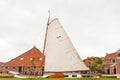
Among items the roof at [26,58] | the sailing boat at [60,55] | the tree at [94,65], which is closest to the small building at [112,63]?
the tree at [94,65]

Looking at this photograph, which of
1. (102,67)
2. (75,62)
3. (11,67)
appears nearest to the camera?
(75,62)

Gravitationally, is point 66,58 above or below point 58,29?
below

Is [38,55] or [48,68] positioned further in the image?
[38,55]

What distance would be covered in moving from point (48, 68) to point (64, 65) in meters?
2.52

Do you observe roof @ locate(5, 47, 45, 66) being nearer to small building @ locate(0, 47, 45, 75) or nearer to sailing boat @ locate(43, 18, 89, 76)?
small building @ locate(0, 47, 45, 75)

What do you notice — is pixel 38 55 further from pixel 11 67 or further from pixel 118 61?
pixel 118 61

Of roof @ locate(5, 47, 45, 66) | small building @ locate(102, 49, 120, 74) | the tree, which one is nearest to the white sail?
the tree

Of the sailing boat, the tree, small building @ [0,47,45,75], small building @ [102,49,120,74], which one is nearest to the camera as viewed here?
the sailing boat

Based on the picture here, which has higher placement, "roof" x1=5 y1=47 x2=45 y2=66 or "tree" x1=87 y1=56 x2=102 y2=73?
"roof" x1=5 y1=47 x2=45 y2=66

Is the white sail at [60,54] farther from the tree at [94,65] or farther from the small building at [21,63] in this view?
the small building at [21,63]

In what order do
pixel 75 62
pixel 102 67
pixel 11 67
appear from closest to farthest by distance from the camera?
pixel 75 62
pixel 11 67
pixel 102 67

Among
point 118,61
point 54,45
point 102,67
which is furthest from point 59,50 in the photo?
point 102,67

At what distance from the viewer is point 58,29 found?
4497cm

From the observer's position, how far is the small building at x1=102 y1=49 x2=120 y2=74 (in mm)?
81438
